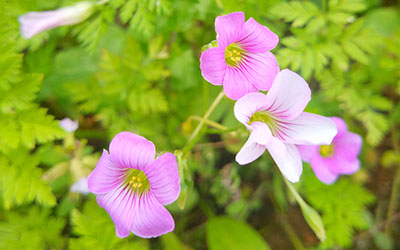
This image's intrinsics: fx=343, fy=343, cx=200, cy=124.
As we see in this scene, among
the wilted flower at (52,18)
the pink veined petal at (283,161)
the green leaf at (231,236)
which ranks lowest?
the green leaf at (231,236)

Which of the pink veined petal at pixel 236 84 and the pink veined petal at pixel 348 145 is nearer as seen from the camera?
the pink veined petal at pixel 236 84

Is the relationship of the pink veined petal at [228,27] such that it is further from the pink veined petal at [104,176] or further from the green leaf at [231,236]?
the green leaf at [231,236]

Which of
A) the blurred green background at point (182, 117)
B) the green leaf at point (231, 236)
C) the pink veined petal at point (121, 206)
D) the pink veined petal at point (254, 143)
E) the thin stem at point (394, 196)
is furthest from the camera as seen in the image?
the thin stem at point (394, 196)

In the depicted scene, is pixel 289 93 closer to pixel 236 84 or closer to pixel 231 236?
pixel 236 84

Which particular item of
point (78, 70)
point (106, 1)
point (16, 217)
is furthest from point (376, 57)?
point (16, 217)

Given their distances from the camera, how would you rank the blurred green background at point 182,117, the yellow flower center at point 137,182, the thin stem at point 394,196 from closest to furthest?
the yellow flower center at point 137,182, the blurred green background at point 182,117, the thin stem at point 394,196

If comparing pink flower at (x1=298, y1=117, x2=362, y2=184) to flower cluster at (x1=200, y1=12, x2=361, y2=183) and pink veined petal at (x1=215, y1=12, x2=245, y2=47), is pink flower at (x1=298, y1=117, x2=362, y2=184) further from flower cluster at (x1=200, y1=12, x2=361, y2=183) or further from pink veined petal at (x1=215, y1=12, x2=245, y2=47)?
pink veined petal at (x1=215, y1=12, x2=245, y2=47)


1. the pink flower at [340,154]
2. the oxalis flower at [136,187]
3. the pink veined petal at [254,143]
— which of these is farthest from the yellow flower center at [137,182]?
the pink flower at [340,154]

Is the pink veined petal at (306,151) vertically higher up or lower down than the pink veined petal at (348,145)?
higher up

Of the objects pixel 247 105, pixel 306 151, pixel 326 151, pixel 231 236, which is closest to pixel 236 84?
pixel 247 105
